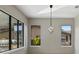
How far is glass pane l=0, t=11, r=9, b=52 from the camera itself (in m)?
4.05

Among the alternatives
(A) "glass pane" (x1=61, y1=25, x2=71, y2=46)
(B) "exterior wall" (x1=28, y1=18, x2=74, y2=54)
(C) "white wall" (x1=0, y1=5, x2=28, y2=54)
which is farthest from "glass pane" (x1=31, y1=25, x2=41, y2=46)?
(A) "glass pane" (x1=61, y1=25, x2=71, y2=46)

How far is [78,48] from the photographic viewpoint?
6.58 m

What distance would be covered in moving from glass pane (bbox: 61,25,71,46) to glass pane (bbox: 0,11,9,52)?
4.05 meters

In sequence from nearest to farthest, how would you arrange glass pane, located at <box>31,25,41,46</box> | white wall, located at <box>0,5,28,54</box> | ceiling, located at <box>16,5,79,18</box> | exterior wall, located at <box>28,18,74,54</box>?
white wall, located at <box>0,5,28,54</box>, ceiling, located at <box>16,5,79,18</box>, exterior wall, located at <box>28,18,74,54</box>, glass pane, located at <box>31,25,41,46</box>

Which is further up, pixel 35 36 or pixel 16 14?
pixel 16 14

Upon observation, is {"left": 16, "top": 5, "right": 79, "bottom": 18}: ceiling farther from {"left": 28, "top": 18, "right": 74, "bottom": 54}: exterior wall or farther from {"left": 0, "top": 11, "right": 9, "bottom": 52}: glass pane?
{"left": 28, "top": 18, "right": 74, "bottom": 54}: exterior wall

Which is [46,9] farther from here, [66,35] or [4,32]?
[66,35]

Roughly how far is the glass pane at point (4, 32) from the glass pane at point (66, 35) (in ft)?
13.3

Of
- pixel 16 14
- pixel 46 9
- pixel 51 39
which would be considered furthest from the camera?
pixel 51 39

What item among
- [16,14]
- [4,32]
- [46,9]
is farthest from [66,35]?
[4,32]

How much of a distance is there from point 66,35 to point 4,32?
4467 mm

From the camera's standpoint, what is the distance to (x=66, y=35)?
7.92m
